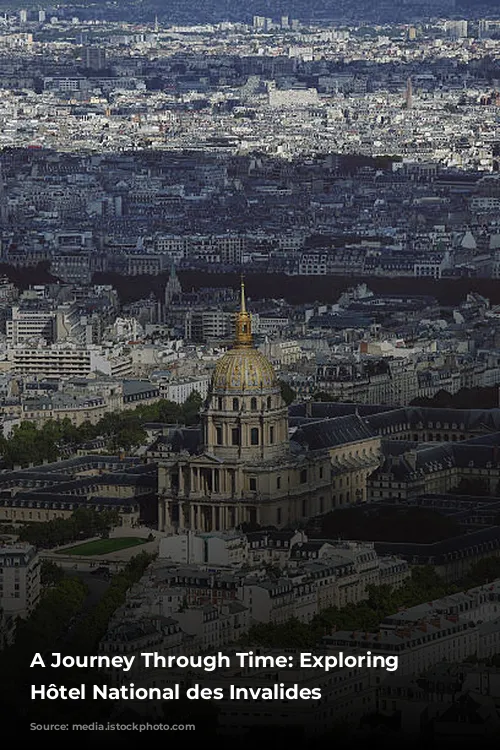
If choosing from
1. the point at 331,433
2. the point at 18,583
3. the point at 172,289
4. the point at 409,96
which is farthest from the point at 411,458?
the point at 409,96

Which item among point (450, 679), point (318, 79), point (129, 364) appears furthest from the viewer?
point (318, 79)

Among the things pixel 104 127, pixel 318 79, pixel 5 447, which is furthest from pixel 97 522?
pixel 318 79

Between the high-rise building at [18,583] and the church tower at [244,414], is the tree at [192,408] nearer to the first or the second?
the church tower at [244,414]

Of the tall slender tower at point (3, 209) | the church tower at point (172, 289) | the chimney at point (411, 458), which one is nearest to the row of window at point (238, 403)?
the chimney at point (411, 458)

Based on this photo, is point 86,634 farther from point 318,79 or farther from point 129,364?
point 318,79

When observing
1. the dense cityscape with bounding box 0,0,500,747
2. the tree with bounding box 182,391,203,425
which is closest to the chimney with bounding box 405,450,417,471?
the dense cityscape with bounding box 0,0,500,747
